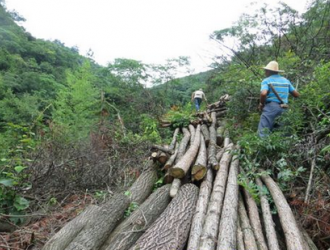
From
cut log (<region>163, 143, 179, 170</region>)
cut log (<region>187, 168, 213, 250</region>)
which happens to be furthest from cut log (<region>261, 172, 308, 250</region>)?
cut log (<region>163, 143, 179, 170</region>)

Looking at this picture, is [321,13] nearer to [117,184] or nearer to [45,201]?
[117,184]

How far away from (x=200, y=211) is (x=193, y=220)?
17 cm

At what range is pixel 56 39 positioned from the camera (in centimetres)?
3819

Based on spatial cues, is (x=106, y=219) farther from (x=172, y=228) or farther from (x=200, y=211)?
(x=200, y=211)

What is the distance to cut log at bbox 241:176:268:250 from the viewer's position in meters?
2.26

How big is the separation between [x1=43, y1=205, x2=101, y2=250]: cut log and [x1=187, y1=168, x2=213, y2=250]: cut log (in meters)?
1.31

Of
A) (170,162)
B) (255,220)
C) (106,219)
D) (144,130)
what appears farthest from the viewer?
(144,130)

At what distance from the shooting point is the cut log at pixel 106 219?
246 cm

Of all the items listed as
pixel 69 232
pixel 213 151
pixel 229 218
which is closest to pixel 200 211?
pixel 229 218

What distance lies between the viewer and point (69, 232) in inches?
107

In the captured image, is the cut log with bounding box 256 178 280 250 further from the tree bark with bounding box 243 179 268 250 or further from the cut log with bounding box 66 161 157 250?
the cut log with bounding box 66 161 157 250

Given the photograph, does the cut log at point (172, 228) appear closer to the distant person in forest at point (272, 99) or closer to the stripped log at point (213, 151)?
the stripped log at point (213, 151)

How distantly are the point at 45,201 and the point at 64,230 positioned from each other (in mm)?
1344

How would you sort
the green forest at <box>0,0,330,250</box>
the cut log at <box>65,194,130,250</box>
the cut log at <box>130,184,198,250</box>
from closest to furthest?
the cut log at <box>130,184,198,250</box> < the cut log at <box>65,194,130,250</box> < the green forest at <box>0,0,330,250</box>
